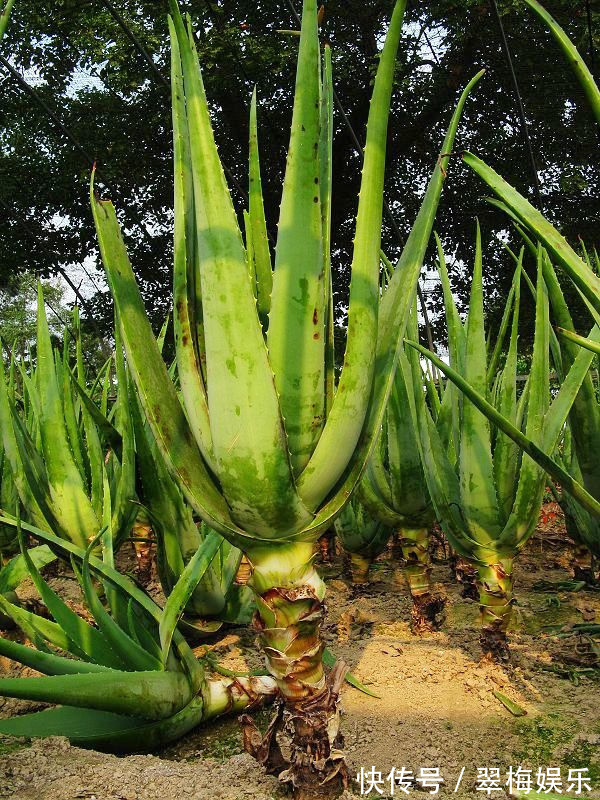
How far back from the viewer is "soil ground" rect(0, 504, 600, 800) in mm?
692

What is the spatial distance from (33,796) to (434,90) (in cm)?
805

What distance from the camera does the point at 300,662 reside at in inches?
24.2

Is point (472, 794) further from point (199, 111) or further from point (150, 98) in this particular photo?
point (150, 98)

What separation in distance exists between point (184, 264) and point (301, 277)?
13 centimetres

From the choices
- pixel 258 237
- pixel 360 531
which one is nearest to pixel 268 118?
pixel 360 531

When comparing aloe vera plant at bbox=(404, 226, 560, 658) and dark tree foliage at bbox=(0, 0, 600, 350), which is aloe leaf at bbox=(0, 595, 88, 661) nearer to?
aloe vera plant at bbox=(404, 226, 560, 658)

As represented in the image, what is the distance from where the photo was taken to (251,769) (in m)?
0.73

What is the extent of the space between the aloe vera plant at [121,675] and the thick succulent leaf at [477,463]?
382 mm

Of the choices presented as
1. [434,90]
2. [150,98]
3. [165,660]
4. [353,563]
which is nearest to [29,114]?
[150,98]

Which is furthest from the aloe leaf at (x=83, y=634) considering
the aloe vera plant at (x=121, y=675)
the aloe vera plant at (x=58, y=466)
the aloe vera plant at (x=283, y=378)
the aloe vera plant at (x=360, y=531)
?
the aloe vera plant at (x=360, y=531)

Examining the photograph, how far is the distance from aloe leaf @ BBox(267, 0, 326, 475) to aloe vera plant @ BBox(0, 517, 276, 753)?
0.24 meters

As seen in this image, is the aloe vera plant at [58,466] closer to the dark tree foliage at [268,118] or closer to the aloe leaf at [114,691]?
the aloe leaf at [114,691]

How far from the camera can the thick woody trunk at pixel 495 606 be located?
1020 millimetres

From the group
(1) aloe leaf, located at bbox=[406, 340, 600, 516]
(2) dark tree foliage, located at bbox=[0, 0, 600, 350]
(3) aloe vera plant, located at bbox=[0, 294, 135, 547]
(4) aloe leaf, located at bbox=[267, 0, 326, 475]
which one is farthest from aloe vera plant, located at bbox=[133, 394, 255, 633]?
(2) dark tree foliage, located at bbox=[0, 0, 600, 350]
